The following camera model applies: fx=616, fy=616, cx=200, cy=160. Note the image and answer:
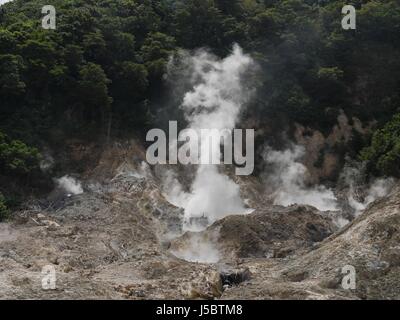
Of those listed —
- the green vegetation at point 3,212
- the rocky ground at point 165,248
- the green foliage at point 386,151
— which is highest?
the green foliage at point 386,151

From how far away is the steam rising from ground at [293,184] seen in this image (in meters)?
34.9

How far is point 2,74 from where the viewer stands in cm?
3431

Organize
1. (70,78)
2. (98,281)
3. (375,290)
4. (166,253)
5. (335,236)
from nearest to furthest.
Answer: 1. (375,290)
2. (98,281)
3. (335,236)
4. (166,253)
5. (70,78)

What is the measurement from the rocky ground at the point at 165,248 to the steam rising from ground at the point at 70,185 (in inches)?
17.6

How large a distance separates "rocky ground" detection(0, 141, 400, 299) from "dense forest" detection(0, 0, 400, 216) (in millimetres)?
3312

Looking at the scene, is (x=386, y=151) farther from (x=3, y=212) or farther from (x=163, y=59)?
(x=3, y=212)

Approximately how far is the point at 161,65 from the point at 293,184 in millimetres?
11338

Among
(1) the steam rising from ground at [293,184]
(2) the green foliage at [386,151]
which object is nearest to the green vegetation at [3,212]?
(1) the steam rising from ground at [293,184]

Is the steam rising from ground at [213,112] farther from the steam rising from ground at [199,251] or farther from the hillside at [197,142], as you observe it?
the steam rising from ground at [199,251]

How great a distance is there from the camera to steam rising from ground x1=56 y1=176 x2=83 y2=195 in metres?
33.0

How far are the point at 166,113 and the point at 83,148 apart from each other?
604 centimetres

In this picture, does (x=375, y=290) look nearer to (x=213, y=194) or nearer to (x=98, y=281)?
(x=98, y=281)

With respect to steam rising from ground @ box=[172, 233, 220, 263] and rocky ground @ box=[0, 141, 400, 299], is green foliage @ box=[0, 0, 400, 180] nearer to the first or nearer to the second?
rocky ground @ box=[0, 141, 400, 299]

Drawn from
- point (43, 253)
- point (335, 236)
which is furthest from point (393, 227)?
point (43, 253)
